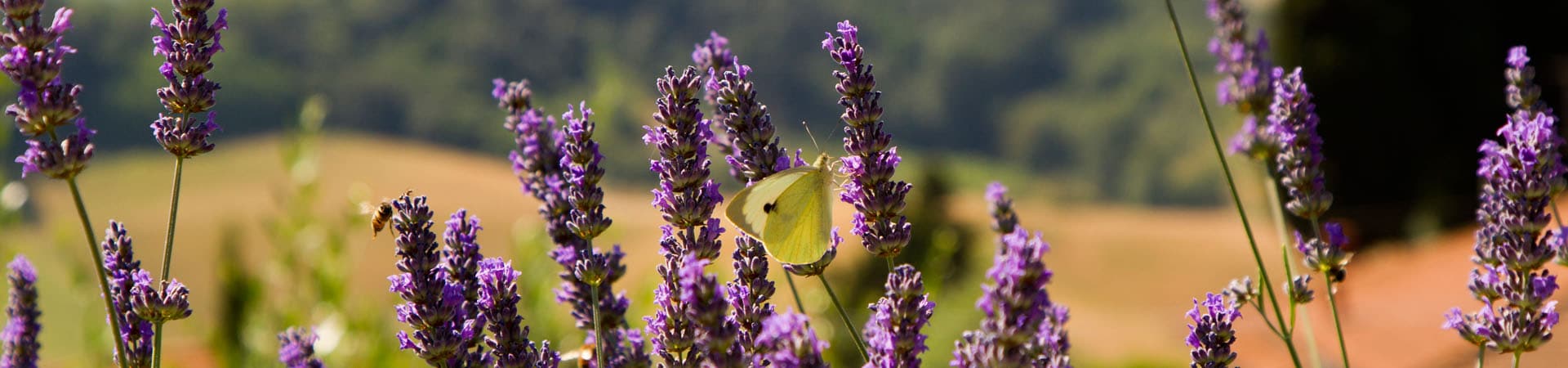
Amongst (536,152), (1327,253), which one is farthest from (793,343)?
(1327,253)

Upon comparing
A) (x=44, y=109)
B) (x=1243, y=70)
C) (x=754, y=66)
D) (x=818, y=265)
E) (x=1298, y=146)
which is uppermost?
(x=754, y=66)

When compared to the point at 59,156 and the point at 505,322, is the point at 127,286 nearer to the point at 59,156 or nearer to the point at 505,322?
the point at 59,156

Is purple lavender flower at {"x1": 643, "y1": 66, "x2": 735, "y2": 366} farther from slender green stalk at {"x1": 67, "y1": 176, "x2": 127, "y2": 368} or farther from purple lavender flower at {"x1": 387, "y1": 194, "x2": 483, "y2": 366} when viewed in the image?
slender green stalk at {"x1": 67, "y1": 176, "x2": 127, "y2": 368}

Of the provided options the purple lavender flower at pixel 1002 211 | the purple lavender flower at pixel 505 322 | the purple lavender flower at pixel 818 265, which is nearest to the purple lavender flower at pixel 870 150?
the purple lavender flower at pixel 818 265

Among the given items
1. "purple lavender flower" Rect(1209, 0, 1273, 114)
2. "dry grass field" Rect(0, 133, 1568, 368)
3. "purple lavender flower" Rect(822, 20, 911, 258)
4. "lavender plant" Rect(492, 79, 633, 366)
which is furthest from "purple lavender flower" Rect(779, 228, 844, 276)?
"purple lavender flower" Rect(1209, 0, 1273, 114)

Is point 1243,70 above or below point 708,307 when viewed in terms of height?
above

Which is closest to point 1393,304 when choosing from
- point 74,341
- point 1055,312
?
point 1055,312

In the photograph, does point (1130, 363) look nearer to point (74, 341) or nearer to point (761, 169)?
point (761, 169)
